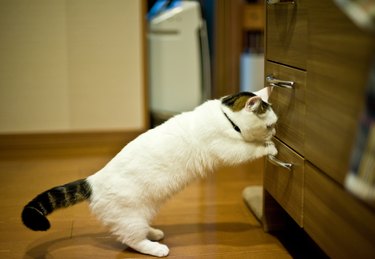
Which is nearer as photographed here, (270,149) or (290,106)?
(290,106)

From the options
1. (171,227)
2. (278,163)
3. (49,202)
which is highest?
(278,163)

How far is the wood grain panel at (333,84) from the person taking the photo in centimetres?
90

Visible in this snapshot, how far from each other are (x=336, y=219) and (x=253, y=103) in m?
0.45

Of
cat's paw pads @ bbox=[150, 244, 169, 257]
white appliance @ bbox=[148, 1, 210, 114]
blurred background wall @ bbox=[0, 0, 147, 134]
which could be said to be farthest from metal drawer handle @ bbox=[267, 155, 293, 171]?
white appliance @ bbox=[148, 1, 210, 114]

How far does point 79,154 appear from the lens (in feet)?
9.11

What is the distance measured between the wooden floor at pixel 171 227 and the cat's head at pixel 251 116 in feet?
1.32

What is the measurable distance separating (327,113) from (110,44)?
6.63ft

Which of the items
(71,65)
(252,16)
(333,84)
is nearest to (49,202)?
(333,84)

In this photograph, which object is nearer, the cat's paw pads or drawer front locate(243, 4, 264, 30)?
the cat's paw pads

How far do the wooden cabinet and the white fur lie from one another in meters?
0.12

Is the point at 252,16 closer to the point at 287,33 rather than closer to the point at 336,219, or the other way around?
the point at 287,33

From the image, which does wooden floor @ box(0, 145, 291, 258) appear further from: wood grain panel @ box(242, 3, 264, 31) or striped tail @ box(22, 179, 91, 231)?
wood grain panel @ box(242, 3, 264, 31)

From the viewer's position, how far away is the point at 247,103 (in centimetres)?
140

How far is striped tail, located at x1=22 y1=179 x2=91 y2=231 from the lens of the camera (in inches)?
54.3
